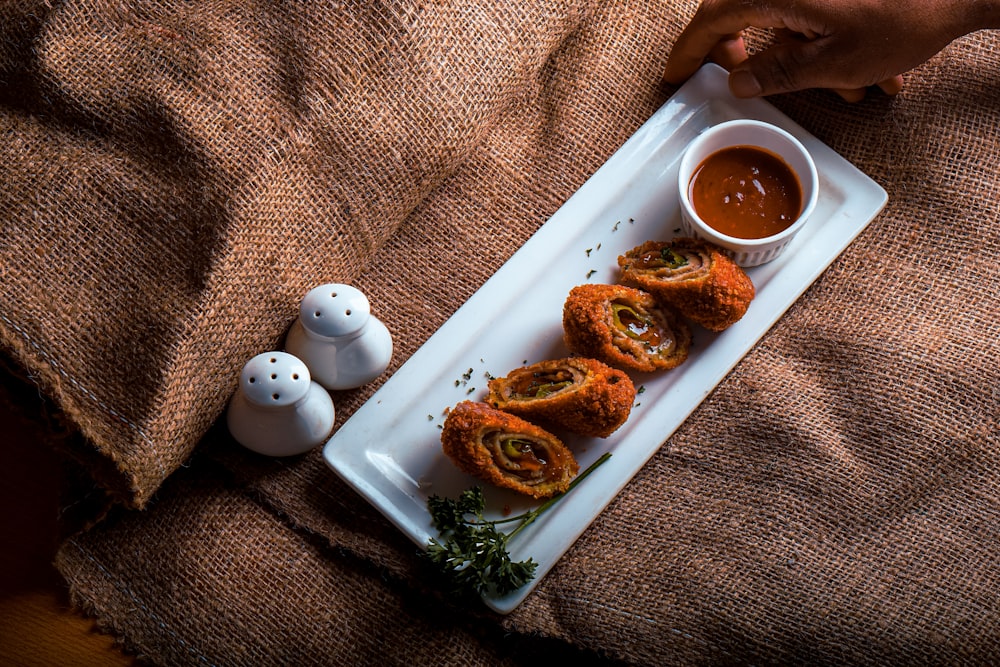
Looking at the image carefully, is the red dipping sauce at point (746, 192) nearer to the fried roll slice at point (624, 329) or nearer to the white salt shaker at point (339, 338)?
the fried roll slice at point (624, 329)

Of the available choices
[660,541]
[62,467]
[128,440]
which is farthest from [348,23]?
[660,541]

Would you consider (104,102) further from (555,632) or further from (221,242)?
(555,632)

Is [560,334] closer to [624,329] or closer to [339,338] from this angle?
[624,329]

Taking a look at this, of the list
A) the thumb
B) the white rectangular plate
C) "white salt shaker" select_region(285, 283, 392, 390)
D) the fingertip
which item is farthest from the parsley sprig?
the fingertip

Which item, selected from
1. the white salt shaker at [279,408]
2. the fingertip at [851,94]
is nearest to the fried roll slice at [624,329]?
the white salt shaker at [279,408]

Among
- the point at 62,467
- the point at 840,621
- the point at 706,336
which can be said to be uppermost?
the point at 706,336

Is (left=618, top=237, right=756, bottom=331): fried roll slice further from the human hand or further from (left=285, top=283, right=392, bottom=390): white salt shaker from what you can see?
(left=285, top=283, right=392, bottom=390): white salt shaker
